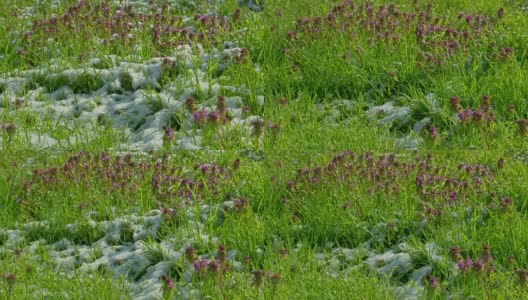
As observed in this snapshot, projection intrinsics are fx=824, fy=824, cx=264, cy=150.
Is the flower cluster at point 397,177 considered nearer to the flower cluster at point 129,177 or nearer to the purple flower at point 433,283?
the flower cluster at point 129,177

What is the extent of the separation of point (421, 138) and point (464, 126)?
1.34ft

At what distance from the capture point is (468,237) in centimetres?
596

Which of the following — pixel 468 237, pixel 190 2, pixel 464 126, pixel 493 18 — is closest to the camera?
pixel 468 237

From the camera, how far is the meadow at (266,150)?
5.83 meters

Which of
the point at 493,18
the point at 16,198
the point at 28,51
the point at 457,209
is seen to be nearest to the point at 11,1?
the point at 28,51

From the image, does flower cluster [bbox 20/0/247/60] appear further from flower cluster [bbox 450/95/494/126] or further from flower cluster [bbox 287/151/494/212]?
flower cluster [bbox 287/151/494/212]

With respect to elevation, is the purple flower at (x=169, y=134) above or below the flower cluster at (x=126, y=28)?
below

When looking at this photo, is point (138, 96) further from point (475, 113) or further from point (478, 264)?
point (478, 264)

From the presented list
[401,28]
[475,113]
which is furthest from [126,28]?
[475,113]

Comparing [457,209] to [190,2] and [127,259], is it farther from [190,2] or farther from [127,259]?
[190,2]

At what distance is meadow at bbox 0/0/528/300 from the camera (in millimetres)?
5832

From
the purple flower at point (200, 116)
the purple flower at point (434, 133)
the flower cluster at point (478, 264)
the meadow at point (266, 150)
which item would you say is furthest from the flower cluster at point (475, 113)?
the purple flower at point (200, 116)

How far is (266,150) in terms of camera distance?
25.2 ft

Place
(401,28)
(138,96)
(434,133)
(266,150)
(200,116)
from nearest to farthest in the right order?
(434,133)
(266,150)
(200,116)
(138,96)
(401,28)
